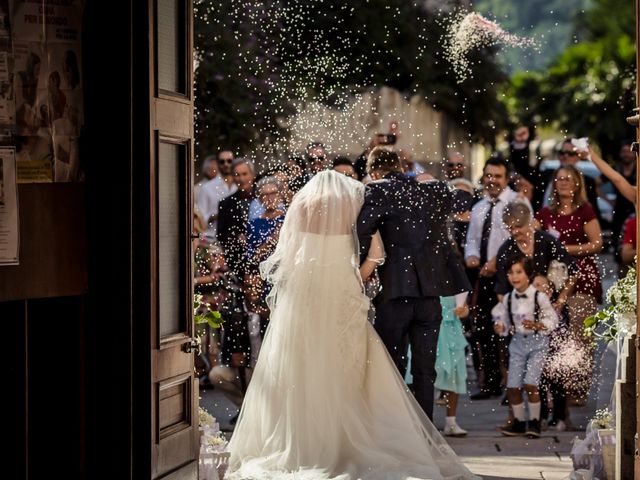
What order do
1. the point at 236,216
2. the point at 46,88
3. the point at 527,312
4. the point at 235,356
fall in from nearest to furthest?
1. the point at 46,88
2. the point at 527,312
3. the point at 235,356
4. the point at 236,216

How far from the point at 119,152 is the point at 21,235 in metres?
0.50

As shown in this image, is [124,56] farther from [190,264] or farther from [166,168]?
[190,264]

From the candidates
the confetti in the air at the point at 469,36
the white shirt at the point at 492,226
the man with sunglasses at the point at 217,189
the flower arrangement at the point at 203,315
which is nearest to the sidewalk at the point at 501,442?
the white shirt at the point at 492,226

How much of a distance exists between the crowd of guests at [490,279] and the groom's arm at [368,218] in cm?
49

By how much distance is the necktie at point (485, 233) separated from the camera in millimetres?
10734

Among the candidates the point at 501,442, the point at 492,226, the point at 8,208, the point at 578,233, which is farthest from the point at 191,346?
the point at 492,226

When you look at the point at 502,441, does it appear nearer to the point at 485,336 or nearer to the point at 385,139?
the point at 485,336

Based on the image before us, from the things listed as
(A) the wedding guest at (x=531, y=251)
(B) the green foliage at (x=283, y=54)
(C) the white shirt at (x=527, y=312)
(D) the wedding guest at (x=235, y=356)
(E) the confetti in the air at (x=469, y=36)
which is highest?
(E) the confetti in the air at (x=469, y=36)

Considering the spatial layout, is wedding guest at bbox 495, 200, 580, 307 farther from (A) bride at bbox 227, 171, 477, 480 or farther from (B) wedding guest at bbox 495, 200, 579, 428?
(A) bride at bbox 227, 171, 477, 480

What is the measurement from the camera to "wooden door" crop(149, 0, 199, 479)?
5.82m

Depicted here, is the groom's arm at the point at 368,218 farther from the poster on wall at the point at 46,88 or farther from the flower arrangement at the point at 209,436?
the poster on wall at the point at 46,88

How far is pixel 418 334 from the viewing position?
347 inches

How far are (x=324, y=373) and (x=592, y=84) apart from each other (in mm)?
43175

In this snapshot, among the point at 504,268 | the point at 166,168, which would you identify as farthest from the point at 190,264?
the point at 504,268
